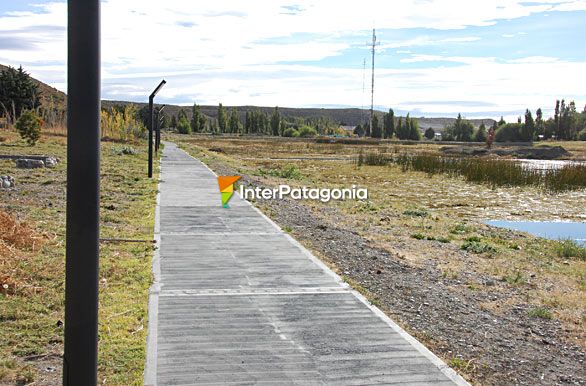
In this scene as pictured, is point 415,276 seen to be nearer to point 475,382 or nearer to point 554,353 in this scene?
point 554,353

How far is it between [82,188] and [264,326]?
3002mm

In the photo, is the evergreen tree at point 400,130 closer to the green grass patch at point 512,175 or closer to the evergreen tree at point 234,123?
the evergreen tree at point 234,123

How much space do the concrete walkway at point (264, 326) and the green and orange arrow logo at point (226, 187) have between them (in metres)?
5.03

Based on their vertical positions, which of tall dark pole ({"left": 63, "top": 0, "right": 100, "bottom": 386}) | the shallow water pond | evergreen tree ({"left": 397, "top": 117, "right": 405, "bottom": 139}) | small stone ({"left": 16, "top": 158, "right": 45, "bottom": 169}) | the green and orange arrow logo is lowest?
the shallow water pond

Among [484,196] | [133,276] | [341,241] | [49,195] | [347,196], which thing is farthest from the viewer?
[484,196]

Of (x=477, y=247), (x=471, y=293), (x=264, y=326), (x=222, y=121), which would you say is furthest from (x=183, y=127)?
(x=264, y=326)

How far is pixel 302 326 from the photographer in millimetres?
5539

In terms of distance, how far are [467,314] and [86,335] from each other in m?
4.35

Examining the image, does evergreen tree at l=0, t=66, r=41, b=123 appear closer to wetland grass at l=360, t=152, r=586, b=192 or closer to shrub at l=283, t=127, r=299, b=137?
wetland grass at l=360, t=152, r=586, b=192

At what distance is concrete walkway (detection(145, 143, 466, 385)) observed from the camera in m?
4.53

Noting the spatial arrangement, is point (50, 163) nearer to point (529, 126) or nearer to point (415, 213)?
point (415, 213)

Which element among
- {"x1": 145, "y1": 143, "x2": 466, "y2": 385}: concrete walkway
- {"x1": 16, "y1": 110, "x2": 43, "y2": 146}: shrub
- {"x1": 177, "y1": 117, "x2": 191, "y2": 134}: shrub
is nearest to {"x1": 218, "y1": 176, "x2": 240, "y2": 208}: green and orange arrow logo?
{"x1": 145, "y1": 143, "x2": 466, "y2": 385}: concrete walkway

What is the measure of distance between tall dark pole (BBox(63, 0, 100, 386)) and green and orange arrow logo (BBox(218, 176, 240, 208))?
10175 millimetres

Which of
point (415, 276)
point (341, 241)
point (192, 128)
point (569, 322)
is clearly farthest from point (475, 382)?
point (192, 128)
